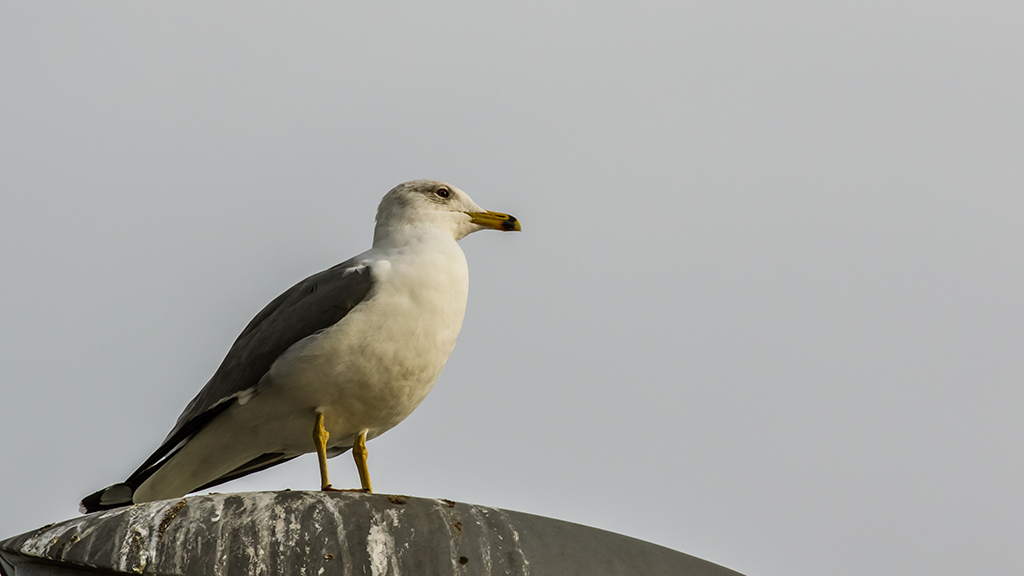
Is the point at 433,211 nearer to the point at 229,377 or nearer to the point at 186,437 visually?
the point at 229,377

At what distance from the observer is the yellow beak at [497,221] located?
20.2 ft

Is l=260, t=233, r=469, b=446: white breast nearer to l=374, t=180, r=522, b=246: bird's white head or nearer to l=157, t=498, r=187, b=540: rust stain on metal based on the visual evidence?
l=374, t=180, r=522, b=246: bird's white head

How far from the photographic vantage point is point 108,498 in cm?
535

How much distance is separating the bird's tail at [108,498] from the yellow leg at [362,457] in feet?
3.93

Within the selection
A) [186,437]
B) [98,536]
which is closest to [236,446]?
[186,437]

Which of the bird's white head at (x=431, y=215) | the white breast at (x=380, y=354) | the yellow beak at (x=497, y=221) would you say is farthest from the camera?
the yellow beak at (x=497, y=221)

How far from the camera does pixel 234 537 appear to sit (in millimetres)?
3348

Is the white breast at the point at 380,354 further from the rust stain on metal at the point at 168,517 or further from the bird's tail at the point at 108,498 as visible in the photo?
the rust stain on metal at the point at 168,517

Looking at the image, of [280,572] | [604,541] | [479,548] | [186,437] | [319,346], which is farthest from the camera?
[186,437]

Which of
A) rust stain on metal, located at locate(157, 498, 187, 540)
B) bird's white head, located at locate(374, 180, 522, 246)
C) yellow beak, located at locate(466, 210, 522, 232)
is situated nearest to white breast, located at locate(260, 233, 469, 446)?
bird's white head, located at locate(374, 180, 522, 246)

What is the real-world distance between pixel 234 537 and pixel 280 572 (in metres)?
0.19

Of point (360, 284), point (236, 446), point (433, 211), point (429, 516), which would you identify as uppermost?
point (433, 211)

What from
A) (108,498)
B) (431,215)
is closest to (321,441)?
(108,498)

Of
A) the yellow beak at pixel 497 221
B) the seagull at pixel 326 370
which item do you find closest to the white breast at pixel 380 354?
the seagull at pixel 326 370
